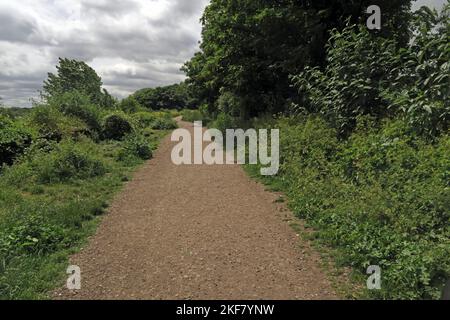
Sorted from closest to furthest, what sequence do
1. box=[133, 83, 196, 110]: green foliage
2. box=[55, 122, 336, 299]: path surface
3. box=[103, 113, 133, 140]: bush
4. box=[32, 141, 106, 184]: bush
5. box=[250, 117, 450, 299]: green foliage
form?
box=[250, 117, 450, 299]: green foliage
box=[55, 122, 336, 299]: path surface
box=[32, 141, 106, 184]: bush
box=[103, 113, 133, 140]: bush
box=[133, 83, 196, 110]: green foliage

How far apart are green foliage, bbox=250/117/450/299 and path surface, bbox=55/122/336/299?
622mm

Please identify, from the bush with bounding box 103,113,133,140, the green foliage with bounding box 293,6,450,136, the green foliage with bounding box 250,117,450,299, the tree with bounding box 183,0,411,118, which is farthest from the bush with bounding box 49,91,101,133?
the green foliage with bounding box 250,117,450,299

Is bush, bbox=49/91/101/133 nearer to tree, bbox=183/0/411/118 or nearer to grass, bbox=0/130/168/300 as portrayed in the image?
tree, bbox=183/0/411/118

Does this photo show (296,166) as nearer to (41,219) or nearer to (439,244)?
(439,244)

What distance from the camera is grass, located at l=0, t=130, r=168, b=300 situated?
4.32m

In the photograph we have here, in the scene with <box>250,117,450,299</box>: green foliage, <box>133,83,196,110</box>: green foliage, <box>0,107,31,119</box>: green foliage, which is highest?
<box>133,83,196,110</box>: green foliage

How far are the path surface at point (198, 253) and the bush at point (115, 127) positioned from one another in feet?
40.7

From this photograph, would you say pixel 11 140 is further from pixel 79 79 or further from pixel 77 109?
pixel 79 79

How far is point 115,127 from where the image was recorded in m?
20.1

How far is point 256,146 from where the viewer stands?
12.6 metres

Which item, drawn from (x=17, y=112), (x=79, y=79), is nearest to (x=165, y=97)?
(x=79, y=79)

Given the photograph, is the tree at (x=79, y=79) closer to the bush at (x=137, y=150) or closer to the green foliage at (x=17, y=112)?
the green foliage at (x=17, y=112)

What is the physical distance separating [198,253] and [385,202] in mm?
2897
